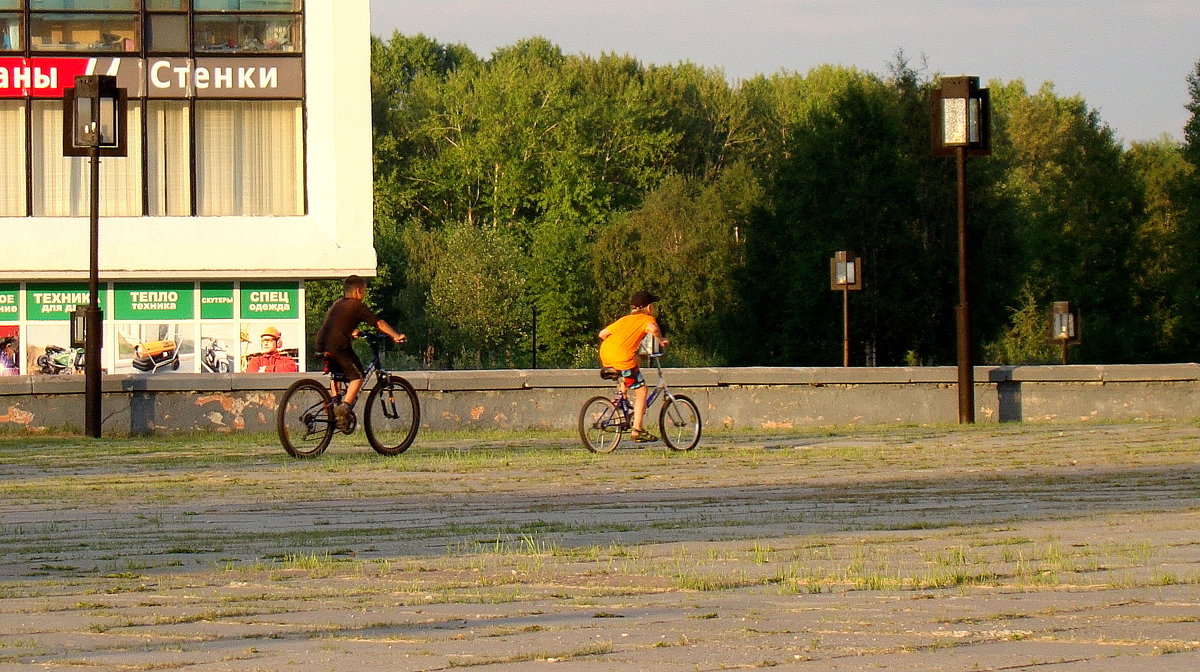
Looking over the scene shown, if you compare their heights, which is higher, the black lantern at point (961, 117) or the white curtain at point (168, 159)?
the white curtain at point (168, 159)

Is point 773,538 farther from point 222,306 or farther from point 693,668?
point 222,306

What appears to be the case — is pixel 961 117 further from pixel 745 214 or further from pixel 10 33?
pixel 745 214

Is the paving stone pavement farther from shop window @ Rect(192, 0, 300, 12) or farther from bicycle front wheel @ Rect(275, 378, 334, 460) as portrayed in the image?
shop window @ Rect(192, 0, 300, 12)

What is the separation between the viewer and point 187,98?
128ft

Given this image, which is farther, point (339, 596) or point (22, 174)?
point (22, 174)

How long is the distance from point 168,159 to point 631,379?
2455 cm

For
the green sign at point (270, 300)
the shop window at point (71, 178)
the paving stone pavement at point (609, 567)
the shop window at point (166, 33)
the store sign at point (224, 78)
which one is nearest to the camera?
the paving stone pavement at point (609, 567)

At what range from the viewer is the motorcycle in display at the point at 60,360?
1558 inches

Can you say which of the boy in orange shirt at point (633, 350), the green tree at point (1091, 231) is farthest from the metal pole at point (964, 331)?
the green tree at point (1091, 231)

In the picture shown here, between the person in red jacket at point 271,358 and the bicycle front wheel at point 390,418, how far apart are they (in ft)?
75.7

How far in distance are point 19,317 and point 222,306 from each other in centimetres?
453

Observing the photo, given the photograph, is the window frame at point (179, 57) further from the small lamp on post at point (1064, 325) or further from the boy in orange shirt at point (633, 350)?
the boy in orange shirt at point (633, 350)

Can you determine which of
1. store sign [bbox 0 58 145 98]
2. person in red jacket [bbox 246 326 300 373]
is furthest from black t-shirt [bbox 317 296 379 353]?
store sign [bbox 0 58 145 98]

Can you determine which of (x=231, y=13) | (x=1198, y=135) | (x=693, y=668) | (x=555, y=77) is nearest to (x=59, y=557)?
(x=693, y=668)
